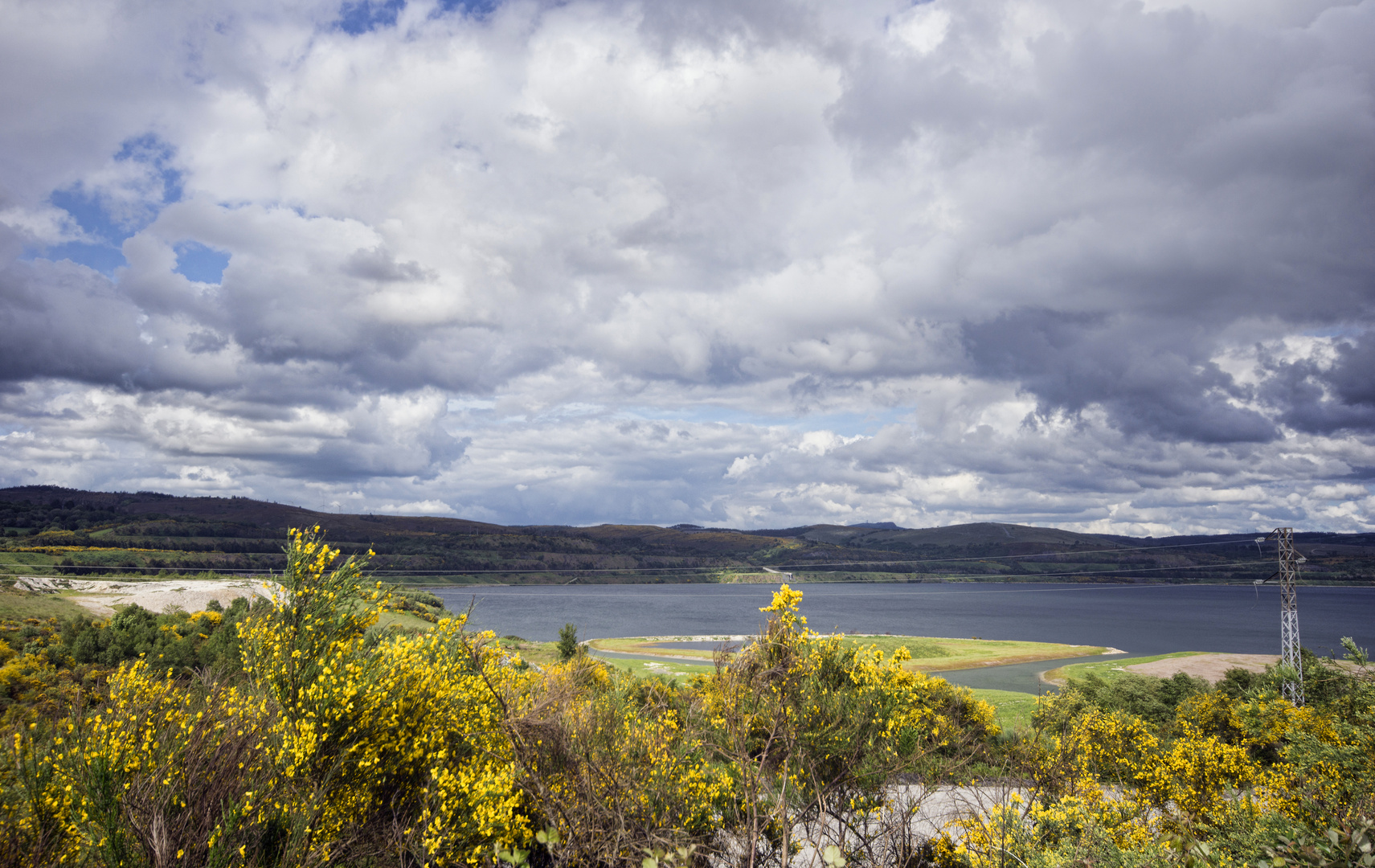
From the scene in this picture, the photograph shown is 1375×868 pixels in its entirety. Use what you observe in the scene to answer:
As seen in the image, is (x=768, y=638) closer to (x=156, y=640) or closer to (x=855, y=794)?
(x=855, y=794)

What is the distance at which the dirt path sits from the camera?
5016 cm

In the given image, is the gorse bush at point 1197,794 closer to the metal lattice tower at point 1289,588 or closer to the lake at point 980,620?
the metal lattice tower at point 1289,588

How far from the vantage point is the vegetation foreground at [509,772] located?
Result: 888 centimetres

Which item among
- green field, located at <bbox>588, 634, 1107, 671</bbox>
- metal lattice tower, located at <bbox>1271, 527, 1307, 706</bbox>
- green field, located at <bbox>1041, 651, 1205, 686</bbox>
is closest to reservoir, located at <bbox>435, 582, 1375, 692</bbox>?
green field, located at <bbox>1041, 651, 1205, 686</bbox>

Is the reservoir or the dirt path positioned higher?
the dirt path

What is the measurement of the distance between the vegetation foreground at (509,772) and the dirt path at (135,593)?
136ft

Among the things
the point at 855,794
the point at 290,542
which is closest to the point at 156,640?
the point at 290,542

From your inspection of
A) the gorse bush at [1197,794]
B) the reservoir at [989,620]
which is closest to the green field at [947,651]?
Result: the reservoir at [989,620]

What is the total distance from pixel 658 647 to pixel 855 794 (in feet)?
279

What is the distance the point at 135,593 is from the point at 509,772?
2415 inches

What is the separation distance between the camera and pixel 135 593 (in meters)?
55.8

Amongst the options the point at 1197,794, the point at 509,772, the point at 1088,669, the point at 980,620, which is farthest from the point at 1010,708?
the point at 980,620

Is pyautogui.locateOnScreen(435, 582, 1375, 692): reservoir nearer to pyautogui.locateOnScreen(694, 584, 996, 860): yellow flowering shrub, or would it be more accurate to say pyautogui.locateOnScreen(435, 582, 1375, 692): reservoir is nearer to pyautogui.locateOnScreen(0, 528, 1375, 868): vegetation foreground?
pyautogui.locateOnScreen(0, 528, 1375, 868): vegetation foreground

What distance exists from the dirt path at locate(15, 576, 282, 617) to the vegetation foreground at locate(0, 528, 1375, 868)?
41478 millimetres
